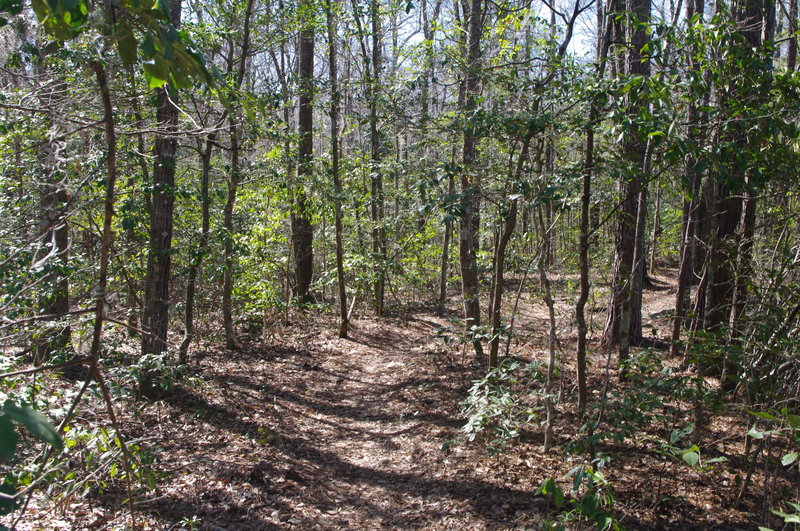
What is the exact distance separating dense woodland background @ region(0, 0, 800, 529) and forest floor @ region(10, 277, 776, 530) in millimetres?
58

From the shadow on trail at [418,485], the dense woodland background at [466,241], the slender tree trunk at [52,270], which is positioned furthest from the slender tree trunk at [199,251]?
the shadow on trail at [418,485]

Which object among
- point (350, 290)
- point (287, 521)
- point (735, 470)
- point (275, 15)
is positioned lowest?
point (287, 521)

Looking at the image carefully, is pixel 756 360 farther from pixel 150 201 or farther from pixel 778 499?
pixel 150 201

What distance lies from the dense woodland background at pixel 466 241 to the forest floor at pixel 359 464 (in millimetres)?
58

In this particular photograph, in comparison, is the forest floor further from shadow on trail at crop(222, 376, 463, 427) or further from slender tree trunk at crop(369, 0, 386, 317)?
slender tree trunk at crop(369, 0, 386, 317)

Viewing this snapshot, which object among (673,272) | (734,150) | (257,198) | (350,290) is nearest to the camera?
(734,150)

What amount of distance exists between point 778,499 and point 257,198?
29.2ft

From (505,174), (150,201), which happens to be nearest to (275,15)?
(150,201)

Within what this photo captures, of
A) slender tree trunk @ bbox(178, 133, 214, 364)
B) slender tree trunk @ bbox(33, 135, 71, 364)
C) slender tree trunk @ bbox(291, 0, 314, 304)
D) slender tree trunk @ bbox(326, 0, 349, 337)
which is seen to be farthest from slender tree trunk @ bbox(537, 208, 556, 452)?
slender tree trunk @ bbox(326, 0, 349, 337)

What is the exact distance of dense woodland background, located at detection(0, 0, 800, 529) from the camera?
3016 mm

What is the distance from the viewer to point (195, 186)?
7.62 m

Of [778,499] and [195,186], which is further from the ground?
[195,186]

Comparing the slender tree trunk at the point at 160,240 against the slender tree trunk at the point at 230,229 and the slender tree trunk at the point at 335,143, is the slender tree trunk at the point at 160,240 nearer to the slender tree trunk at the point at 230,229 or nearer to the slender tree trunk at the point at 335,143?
the slender tree trunk at the point at 230,229

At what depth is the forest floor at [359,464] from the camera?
411cm
